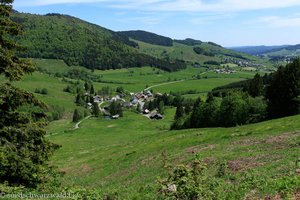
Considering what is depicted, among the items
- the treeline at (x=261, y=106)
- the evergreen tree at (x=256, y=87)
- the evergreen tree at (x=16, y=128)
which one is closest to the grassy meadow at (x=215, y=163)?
the evergreen tree at (x=16, y=128)

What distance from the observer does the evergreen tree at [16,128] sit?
2134cm

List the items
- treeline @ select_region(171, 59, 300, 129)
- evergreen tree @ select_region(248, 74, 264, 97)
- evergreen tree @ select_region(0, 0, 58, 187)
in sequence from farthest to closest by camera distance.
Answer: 1. evergreen tree @ select_region(248, 74, 264, 97)
2. treeline @ select_region(171, 59, 300, 129)
3. evergreen tree @ select_region(0, 0, 58, 187)

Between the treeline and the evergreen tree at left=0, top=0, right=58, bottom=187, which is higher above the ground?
the evergreen tree at left=0, top=0, right=58, bottom=187

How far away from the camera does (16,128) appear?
874 inches

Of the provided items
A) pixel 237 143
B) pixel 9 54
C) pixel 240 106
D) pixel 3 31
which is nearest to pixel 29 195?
pixel 9 54

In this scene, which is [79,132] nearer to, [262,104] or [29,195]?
[262,104]

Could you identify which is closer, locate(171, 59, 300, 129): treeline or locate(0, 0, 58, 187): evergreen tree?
locate(0, 0, 58, 187): evergreen tree

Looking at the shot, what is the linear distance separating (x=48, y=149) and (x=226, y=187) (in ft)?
37.0

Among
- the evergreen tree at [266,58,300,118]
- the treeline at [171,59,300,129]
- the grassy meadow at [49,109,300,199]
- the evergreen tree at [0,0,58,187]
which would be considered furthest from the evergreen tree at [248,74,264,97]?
the evergreen tree at [0,0,58,187]

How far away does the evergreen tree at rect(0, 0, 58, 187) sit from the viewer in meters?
21.3

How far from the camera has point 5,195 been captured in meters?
19.3

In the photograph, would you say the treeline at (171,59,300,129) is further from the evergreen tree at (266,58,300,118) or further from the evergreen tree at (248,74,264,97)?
the evergreen tree at (248,74,264,97)

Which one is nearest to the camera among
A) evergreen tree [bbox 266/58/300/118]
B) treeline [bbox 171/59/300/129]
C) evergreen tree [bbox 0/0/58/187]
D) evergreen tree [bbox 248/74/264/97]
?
evergreen tree [bbox 0/0/58/187]

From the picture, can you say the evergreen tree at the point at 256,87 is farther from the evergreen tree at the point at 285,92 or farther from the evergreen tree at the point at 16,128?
the evergreen tree at the point at 16,128
